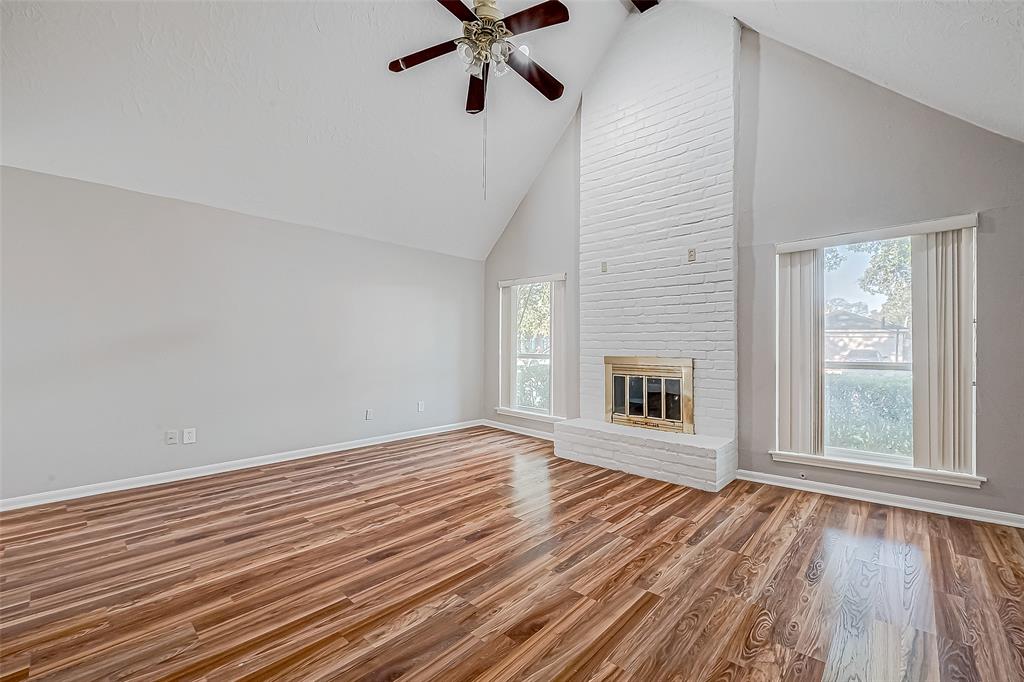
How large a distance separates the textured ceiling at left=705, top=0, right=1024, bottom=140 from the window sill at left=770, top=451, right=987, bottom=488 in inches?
85.9

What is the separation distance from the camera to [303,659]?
1.61m

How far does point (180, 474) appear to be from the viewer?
3.75 metres

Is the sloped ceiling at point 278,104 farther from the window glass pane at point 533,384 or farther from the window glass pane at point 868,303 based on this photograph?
the window glass pane at point 868,303

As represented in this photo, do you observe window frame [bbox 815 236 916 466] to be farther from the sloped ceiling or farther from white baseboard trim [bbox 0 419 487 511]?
white baseboard trim [bbox 0 419 487 511]

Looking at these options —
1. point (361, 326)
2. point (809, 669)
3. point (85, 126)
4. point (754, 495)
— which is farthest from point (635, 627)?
point (85, 126)

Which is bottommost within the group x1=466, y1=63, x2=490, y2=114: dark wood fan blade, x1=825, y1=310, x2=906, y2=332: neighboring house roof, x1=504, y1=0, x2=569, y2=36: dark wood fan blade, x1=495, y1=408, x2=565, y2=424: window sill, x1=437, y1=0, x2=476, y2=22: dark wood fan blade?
x1=495, y1=408, x2=565, y2=424: window sill

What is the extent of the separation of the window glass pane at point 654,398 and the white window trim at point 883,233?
157cm

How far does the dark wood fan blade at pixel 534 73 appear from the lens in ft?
9.64

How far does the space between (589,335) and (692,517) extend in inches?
89.8

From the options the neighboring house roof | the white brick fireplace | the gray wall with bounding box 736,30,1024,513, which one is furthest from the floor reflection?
the neighboring house roof

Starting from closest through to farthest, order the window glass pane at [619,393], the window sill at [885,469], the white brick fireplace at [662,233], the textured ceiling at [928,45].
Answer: the textured ceiling at [928,45], the window sill at [885,469], the white brick fireplace at [662,233], the window glass pane at [619,393]

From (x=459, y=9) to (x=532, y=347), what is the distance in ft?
12.5

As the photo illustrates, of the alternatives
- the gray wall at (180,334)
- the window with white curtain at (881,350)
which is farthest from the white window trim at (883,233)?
the gray wall at (180,334)

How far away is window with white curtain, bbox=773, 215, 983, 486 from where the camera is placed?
2.89 m
